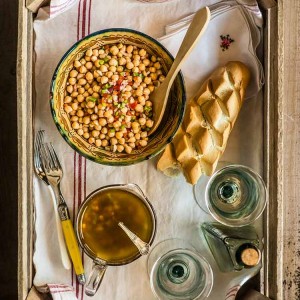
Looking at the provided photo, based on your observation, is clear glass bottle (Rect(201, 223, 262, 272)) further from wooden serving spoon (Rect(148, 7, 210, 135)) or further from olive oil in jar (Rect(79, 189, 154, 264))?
wooden serving spoon (Rect(148, 7, 210, 135))

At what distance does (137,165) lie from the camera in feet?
3.30

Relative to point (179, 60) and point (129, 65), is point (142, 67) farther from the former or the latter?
point (179, 60)

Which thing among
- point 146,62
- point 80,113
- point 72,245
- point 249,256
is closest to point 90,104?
point 80,113

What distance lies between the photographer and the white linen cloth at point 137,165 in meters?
0.99

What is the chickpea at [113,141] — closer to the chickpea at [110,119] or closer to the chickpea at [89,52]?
the chickpea at [110,119]

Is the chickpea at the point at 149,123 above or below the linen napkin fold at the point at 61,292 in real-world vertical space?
above

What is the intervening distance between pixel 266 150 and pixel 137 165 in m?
Result: 0.24

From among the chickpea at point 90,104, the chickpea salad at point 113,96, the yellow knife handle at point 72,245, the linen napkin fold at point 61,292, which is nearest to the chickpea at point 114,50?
the chickpea salad at point 113,96

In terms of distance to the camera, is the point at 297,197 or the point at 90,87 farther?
the point at 297,197

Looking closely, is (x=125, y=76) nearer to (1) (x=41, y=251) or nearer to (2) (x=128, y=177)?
(2) (x=128, y=177)

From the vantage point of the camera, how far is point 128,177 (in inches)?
39.5

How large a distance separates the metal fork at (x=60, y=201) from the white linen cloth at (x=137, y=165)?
0.01m
